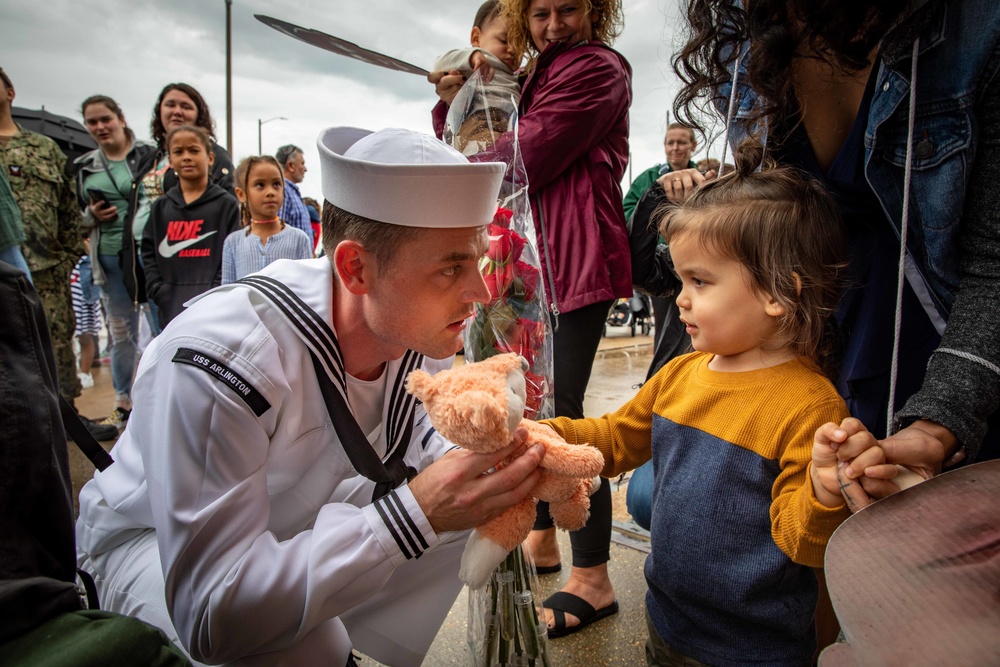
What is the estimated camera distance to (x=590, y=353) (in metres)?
2.25

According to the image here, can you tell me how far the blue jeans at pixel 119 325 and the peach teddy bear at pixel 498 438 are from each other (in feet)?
14.2

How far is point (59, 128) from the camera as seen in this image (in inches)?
325

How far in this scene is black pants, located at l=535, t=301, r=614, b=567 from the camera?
2152mm


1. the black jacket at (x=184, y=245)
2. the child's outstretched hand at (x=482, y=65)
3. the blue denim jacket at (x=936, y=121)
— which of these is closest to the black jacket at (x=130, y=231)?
the black jacket at (x=184, y=245)

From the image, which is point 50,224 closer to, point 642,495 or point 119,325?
point 119,325

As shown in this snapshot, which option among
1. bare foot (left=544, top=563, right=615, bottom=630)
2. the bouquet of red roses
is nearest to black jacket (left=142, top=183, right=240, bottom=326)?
the bouquet of red roses

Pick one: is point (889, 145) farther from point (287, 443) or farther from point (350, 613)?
point (350, 613)

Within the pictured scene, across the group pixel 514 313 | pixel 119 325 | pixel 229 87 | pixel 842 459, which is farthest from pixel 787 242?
pixel 229 87

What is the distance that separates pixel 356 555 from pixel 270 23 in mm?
1771

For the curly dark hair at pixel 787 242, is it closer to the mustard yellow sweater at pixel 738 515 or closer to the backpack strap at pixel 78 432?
the mustard yellow sweater at pixel 738 515

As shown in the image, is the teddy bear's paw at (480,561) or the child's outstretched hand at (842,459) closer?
the child's outstretched hand at (842,459)

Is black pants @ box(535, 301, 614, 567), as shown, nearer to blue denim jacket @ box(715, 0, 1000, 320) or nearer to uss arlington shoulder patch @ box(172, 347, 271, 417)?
blue denim jacket @ box(715, 0, 1000, 320)

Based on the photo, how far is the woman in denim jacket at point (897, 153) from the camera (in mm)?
1116

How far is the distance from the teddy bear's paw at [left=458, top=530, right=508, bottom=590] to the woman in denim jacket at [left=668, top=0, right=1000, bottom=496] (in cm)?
69
